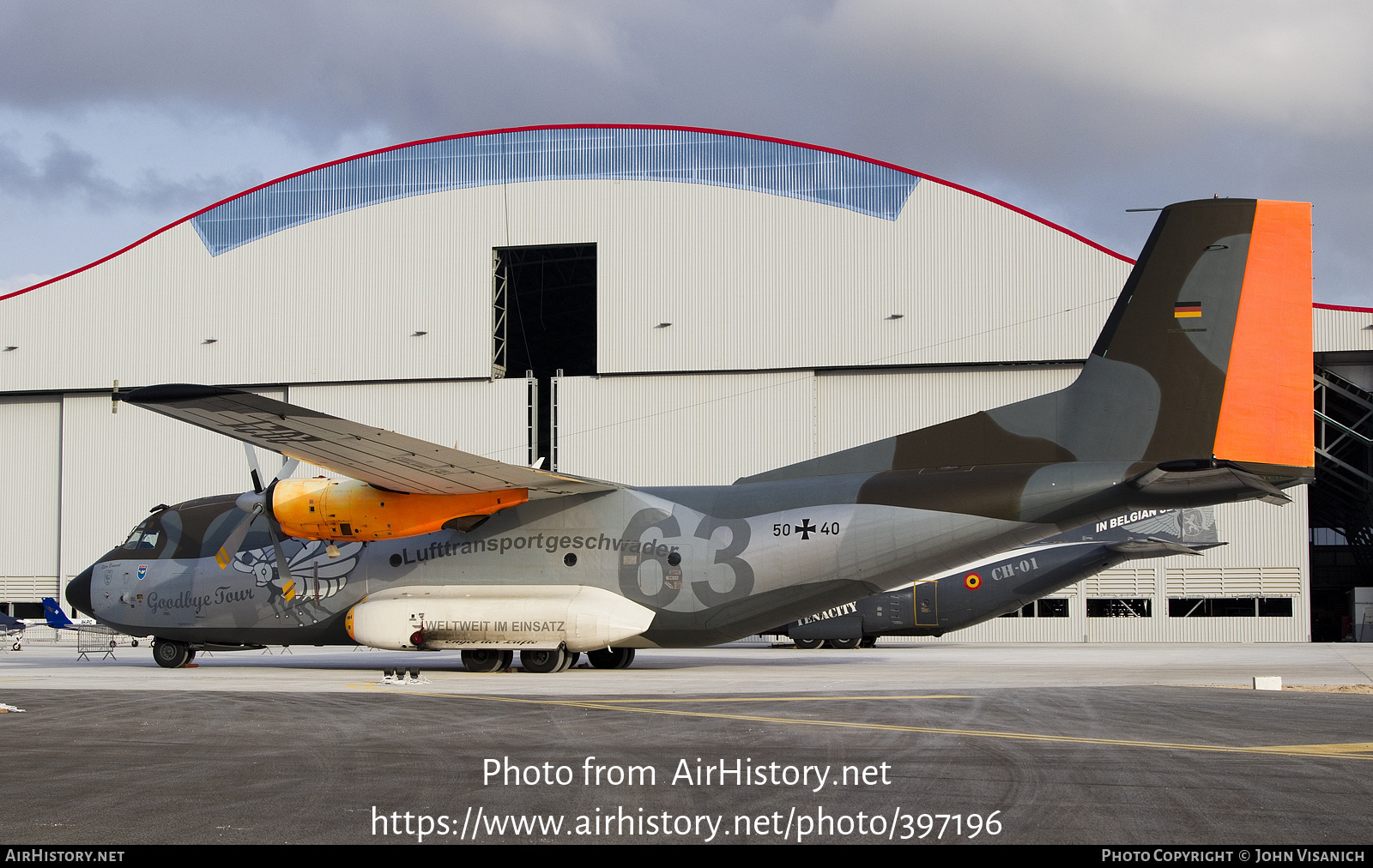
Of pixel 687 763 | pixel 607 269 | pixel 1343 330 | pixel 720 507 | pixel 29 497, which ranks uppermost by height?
pixel 607 269

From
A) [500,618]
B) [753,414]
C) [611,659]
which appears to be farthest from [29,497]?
[500,618]

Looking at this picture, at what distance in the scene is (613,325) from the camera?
40125 mm

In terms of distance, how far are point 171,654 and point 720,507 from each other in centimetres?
1188

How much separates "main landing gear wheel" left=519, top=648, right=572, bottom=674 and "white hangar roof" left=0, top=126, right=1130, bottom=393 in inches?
820

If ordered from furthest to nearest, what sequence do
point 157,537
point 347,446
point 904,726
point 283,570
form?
point 157,537, point 283,570, point 347,446, point 904,726

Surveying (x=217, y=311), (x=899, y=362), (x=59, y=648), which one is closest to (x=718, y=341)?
(x=899, y=362)

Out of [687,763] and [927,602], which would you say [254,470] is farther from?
[927,602]

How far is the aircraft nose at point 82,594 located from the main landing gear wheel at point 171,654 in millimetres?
1614

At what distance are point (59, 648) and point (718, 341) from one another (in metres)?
23.7

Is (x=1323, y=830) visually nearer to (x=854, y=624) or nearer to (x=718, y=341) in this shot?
(x=854, y=624)

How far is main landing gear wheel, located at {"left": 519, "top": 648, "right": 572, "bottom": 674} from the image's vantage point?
64.0 ft

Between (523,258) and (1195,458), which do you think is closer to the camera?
(1195,458)

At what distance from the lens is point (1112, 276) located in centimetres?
3756

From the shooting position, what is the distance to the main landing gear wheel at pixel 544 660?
19516mm
